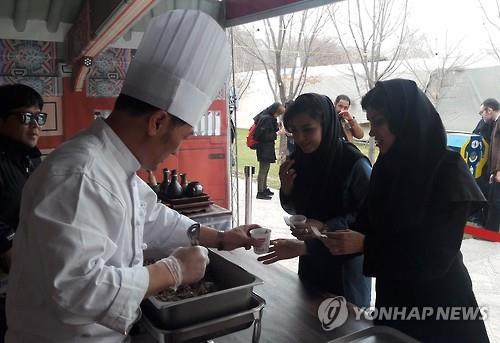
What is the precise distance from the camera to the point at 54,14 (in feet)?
12.3

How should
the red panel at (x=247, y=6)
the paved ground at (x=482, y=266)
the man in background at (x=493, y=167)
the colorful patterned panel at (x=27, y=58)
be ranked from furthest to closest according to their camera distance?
1. the man in background at (x=493, y=167)
2. the colorful patterned panel at (x=27, y=58)
3. the red panel at (x=247, y=6)
4. the paved ground at (x=482, y=266)

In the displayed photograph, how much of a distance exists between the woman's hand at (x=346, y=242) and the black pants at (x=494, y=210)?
12.8 feet

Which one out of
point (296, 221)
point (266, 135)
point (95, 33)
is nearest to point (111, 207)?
point (296, 221)

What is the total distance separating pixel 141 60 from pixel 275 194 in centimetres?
600

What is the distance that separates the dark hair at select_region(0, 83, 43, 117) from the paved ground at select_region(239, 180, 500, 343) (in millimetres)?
2573

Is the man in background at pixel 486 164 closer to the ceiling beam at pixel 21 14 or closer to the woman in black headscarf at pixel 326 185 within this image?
the woman in black headscarf at pixel 326 185

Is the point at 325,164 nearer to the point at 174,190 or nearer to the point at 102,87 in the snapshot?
the point at 174,190

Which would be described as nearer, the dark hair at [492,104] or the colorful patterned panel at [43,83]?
the colorful patterned panel at [43,83]

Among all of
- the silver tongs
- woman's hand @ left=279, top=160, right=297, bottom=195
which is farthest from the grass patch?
the silver tongs

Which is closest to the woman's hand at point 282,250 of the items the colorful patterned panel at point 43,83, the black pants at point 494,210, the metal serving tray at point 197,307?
the metal serving tray at point 197,307

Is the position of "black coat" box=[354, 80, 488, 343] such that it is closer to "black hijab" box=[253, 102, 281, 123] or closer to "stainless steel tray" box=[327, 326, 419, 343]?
"stainless steel tray" box=[327, 326, 419, 343]

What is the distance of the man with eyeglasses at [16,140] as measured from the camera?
2.03m

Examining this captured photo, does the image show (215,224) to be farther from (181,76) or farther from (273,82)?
(273,82)

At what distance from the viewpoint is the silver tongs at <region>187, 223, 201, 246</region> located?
4.82 ft
